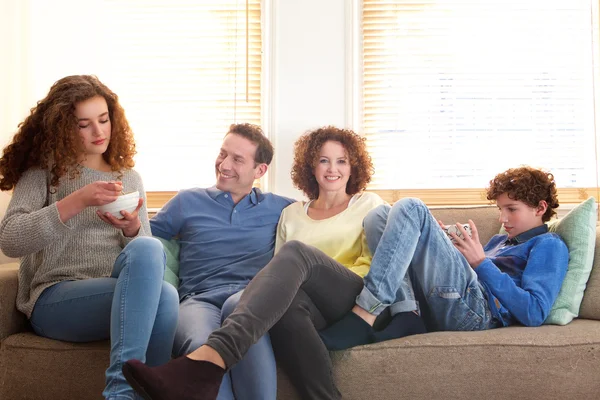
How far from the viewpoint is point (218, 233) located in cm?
237

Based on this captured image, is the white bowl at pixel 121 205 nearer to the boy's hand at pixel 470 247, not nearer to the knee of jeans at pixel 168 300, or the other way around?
the knee of jeans at pixel 168 300

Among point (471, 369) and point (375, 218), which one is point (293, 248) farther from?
point (471, 369)

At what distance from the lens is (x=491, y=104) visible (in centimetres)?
315

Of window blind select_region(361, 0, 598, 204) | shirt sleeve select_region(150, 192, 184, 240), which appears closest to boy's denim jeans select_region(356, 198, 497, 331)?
shirt sleeve select_region(150, 192, 184, 240)

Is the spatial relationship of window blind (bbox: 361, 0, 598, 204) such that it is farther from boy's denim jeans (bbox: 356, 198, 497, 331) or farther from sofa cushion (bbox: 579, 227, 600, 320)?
boy's denim jeans (bbox: 356, 198, 497, 331)

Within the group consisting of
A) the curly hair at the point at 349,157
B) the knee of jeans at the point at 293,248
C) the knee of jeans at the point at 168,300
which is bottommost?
the knee of jeans at the point at 168,300

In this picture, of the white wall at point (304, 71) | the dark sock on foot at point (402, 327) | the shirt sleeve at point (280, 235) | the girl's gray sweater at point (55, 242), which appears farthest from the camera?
the white wall at point (304, 71)

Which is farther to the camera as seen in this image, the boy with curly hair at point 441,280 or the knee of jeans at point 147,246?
the boy with curly hair at point 441,280

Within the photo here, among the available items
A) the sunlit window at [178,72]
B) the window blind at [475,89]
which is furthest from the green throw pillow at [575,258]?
the sunlit window at [178,72]

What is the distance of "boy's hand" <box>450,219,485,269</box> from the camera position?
2.10 metres

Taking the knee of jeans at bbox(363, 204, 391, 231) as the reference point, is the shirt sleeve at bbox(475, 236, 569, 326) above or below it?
below

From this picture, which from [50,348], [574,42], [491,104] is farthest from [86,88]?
[574,42]

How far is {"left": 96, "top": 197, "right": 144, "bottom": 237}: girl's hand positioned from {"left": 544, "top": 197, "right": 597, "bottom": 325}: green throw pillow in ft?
4.40

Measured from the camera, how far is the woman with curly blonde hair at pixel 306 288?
153 cm
